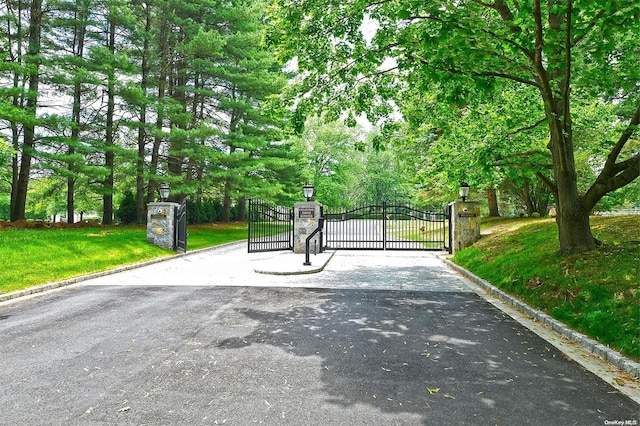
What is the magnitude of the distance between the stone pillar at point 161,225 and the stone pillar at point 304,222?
15.8 ft

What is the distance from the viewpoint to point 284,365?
3916 mm

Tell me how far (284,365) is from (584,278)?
552 cm

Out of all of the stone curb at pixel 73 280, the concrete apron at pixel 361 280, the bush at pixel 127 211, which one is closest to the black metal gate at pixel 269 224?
the concrete apron at pixel 361 280

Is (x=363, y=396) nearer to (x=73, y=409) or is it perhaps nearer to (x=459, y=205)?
(x=73, y=409)

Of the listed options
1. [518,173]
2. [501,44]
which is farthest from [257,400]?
[518,173]

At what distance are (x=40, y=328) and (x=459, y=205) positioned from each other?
42.4 feet

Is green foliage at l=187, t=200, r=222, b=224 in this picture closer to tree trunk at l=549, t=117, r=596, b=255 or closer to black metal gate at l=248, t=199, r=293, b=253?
black metal gate at l=248, t=199, r=293, b=253

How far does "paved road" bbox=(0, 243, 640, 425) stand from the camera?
298 centimetres

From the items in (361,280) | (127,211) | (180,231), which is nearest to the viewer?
(361,280)

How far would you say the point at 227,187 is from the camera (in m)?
21.9

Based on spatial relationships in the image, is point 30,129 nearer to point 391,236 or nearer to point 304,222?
point 304,222

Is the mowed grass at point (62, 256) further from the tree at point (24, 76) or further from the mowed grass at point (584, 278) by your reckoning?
the mowed grass at point (584, 278)

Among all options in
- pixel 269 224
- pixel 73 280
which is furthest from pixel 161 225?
pixel 73 280

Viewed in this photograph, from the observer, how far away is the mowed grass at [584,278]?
4.95 m
